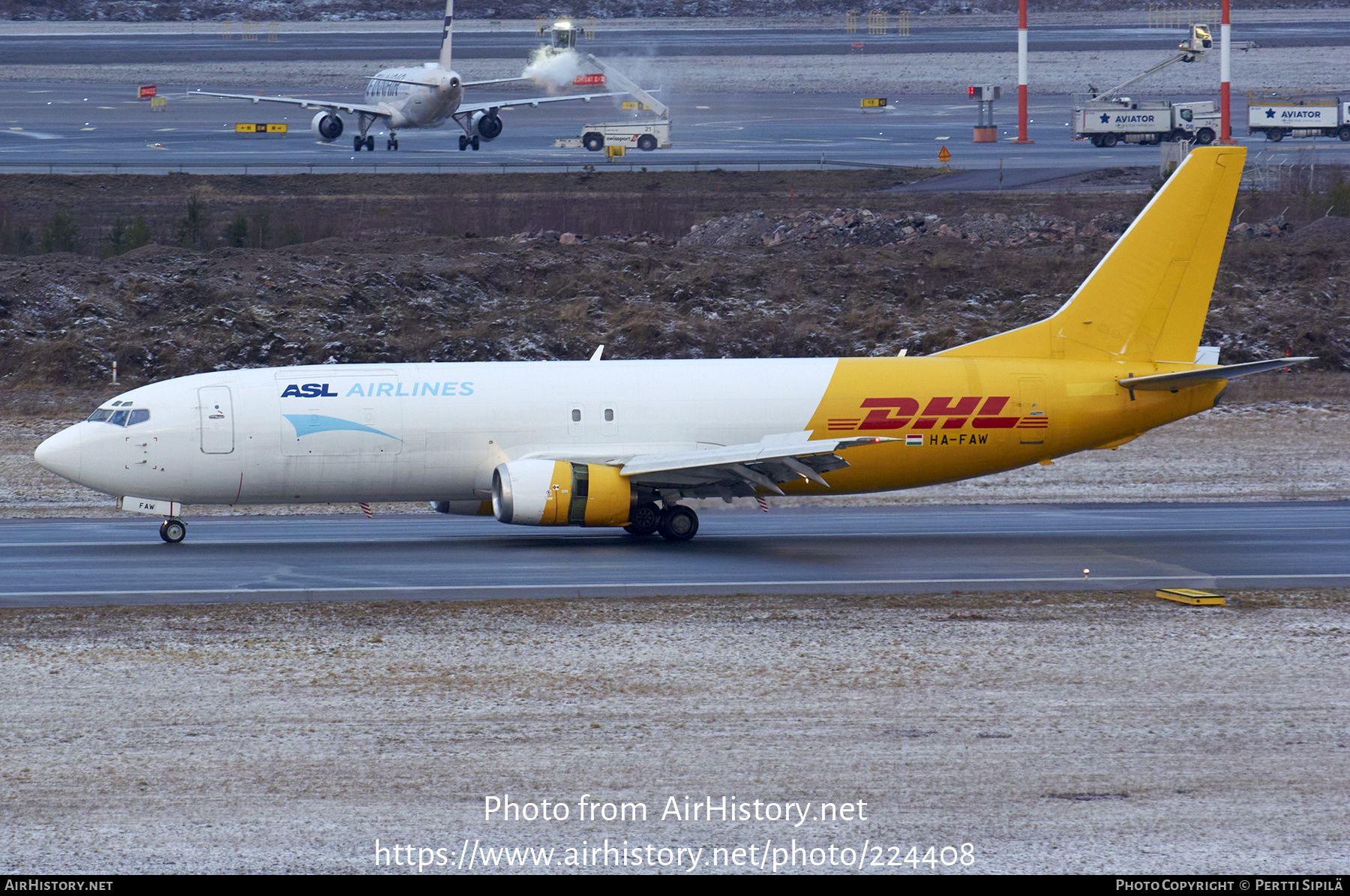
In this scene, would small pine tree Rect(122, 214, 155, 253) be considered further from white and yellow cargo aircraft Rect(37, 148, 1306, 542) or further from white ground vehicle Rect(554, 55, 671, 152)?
white and yellow cargo aircraft Rect(37, 148, 1306, 542)

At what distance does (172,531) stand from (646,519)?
1010 centimetres

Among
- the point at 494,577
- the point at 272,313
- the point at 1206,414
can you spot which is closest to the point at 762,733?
the point at 494,577

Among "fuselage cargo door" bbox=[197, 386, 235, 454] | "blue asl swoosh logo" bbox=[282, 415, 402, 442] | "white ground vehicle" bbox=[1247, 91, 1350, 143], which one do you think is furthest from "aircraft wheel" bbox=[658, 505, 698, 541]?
"white ground vehicle" bbox=[1247, 91, 1350, 143]

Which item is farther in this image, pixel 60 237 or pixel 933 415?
pixel 60 237

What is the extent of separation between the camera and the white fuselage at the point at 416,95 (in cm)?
8919

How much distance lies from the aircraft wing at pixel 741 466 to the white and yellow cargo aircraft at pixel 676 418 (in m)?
0.06

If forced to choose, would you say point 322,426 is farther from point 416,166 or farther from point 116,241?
point 416,166

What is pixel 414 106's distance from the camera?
3575 inches

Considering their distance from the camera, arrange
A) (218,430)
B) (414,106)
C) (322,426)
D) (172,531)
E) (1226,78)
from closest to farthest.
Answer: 1. (218,430)
2. (322,426)
3. (172,531)
4. (1226,78)
5. (414,106)

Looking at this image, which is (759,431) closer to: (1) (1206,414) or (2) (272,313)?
(1) (1206,414)

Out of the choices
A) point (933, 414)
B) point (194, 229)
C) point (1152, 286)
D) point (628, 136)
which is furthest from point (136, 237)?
point (1152, 286)

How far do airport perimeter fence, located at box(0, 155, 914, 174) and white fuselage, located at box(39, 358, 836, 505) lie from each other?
55149 mm

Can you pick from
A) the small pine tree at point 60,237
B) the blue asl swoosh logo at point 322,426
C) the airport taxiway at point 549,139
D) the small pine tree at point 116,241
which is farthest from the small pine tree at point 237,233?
the blue asl swoosh logo at point 322,426

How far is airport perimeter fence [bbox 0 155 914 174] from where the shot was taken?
8350cm
